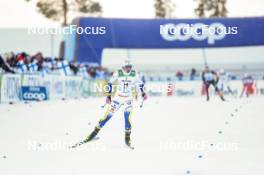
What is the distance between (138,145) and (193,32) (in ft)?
109

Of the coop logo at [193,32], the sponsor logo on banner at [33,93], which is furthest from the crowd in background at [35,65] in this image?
the coop logo at [193,32]

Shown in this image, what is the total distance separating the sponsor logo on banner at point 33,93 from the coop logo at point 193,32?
20464 mm

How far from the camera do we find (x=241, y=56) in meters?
44.4

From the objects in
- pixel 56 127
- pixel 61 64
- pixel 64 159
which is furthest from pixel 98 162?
pixel 61 64

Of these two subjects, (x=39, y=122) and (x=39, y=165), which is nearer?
(x=39, y=165)

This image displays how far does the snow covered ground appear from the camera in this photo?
709 cm

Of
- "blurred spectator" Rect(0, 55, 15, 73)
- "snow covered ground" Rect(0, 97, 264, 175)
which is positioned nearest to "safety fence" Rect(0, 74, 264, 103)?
"blurred spectator" Rect(0, 55, 15, 73)

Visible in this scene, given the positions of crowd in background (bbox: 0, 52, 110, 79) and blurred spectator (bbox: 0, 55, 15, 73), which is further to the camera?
crowd in background (bbox: 0, 52, 110, 79)


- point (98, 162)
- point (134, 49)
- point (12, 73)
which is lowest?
point (98, 162)

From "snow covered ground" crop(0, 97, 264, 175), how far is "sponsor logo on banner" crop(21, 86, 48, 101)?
471 centimetres

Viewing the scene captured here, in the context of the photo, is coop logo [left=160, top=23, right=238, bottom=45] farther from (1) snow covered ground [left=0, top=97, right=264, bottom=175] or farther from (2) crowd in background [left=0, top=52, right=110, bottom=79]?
(1) snow covered ground [left=0, top=97, right=264, bottom=175]

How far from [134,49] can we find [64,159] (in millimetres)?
36515

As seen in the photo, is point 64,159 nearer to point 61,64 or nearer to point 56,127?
point 56,127

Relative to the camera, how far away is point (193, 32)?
1646 inches
